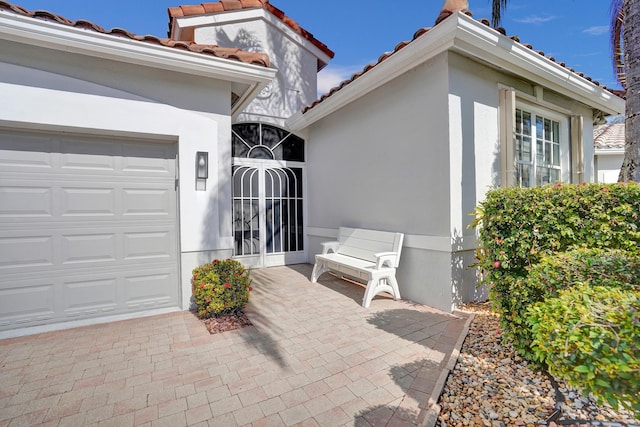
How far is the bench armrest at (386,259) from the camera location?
4949 mm

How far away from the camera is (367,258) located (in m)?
5.70

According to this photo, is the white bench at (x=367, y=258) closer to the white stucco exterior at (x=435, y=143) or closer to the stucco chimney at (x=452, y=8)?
the white stucco exterior at (x=435, y=143)

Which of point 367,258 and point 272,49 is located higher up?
point 272,49

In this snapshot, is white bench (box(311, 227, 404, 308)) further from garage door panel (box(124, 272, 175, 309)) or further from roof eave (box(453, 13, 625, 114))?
roof eave (box(453, 13, 625, 114))

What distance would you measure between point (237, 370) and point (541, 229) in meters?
3.59

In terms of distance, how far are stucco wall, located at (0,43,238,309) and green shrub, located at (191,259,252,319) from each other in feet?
1.28

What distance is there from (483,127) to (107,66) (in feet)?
19.7

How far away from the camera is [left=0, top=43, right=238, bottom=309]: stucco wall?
12.5 feet

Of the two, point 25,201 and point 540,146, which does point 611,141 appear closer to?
point 540,146

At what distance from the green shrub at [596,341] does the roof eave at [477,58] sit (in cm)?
383

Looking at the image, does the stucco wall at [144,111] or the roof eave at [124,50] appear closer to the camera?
the roof eave at [124,50]

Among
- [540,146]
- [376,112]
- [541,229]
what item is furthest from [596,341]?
[540,146]

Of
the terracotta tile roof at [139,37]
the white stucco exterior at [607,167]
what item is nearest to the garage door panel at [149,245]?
the terracotta tile roof at [139,37]

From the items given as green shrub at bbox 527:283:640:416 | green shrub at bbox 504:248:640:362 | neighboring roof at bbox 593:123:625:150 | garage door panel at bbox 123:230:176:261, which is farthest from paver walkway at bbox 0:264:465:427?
neighboring roof at bbox 593:123:625:150
